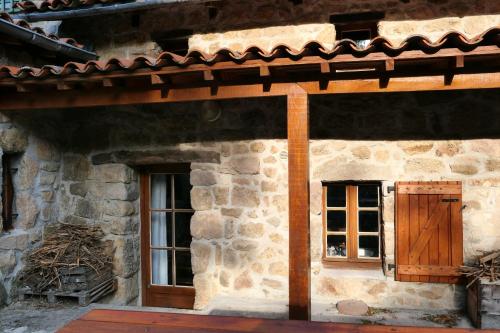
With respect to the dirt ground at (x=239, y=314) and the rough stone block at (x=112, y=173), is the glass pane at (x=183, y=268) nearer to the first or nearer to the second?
the dirt ground at (x=239, y=314)

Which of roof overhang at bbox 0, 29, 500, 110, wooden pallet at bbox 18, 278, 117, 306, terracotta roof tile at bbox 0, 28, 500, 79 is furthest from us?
wooden pallet at bbox 18, 278, 117, 306

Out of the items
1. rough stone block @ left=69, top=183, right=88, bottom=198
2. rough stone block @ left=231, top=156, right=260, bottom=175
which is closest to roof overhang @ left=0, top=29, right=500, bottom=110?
rough stone block @ left=231, top=156, right=260, bottom=175

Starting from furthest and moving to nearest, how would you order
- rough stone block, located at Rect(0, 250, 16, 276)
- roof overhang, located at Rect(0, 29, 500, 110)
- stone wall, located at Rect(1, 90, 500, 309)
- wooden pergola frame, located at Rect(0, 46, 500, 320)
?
rough stone block, located at Rect(0, 250, 16, 276)
stone wall, located at Rect(1, 90, 500, 309)
wooden pergola frame, located at Rect(0, 46, 500, 320)
roof overhang, located at Rect(0, 29, 500, 110)

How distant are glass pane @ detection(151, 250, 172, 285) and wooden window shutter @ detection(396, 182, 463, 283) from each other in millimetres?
2678

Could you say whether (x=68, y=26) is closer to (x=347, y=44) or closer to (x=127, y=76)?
(x=127, y=76)

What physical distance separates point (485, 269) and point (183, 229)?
323cm

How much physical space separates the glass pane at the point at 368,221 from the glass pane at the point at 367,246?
9 centimetres

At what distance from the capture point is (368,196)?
444 cm

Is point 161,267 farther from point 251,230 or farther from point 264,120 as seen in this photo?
A: point 264,120

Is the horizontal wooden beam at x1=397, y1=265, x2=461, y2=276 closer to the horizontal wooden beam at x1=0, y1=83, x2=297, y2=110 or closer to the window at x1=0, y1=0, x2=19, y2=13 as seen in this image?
the horizontal wooden beam at x1=0, y1=83, x2=297, y2=110

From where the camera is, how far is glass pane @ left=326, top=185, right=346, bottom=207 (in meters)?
4.48

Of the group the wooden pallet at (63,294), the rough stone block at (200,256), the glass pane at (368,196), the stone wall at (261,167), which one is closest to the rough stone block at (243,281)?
the stone wall at (261,167)

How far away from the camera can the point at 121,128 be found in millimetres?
4883

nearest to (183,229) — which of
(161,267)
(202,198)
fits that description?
(161,267)
